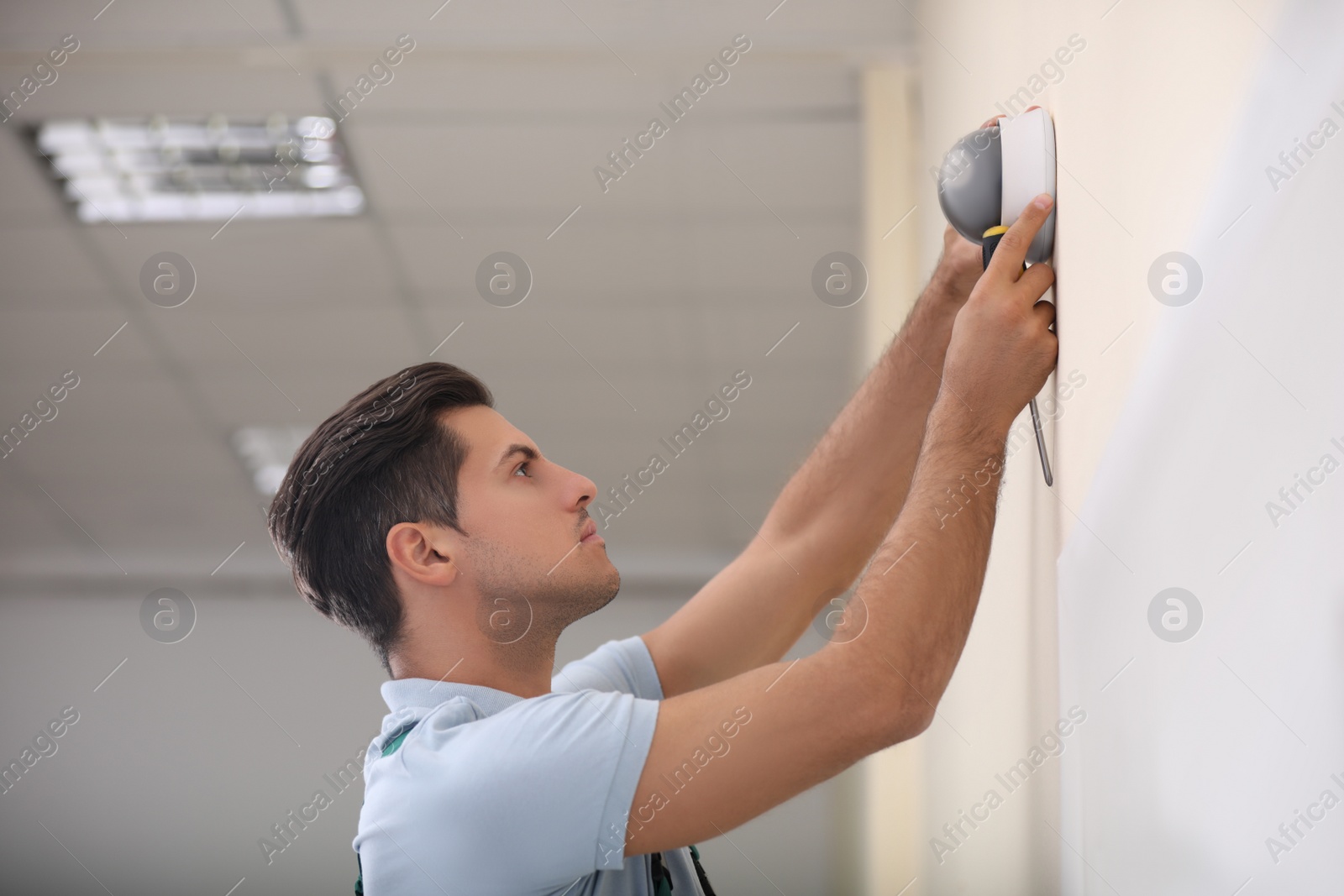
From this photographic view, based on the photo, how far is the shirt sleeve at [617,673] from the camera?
115 centimetres

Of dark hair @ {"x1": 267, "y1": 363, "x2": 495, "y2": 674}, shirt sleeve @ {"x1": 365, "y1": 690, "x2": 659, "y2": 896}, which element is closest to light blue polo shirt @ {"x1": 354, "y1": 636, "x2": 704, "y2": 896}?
shirt sleeve @ {"x1": 365, "y1": 690, "x2": 659, "y2": 896}

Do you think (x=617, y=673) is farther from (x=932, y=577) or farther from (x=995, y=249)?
→ (x=995, y=249)

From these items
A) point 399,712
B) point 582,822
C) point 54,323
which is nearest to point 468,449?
point 399,712

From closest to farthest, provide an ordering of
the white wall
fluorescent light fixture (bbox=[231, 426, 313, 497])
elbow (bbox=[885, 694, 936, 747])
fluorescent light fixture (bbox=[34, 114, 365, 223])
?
the white wall, elbow (bbox=[885, 694, 936, 747]), fluorescent light fixture (bbox=[34, 114, 365, 223]), fluorescent light fixture (bbox=[231, 426, 313, 497])

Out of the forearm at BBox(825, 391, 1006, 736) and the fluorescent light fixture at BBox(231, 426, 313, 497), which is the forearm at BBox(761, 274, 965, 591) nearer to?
the forearm at BBox(825, 391, 1006, 736)

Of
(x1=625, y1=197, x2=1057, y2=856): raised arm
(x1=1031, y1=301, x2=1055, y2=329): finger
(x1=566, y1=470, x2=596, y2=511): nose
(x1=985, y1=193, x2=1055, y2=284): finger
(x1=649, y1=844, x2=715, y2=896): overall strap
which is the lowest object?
(x1=649, y1=844, x2=715, y2=896): overall strap

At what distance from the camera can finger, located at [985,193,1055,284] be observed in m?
0.76

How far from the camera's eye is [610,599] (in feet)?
3.33

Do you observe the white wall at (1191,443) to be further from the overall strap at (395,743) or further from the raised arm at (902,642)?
the overall strap at (395,743)

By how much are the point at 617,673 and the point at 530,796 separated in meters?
0.38

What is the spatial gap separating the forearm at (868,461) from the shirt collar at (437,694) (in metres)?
0.39

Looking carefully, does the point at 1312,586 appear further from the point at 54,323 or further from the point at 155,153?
the point at 54,323

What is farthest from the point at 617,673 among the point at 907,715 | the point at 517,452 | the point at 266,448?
the point at 266,448

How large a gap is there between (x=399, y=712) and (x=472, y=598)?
0.44 ft
